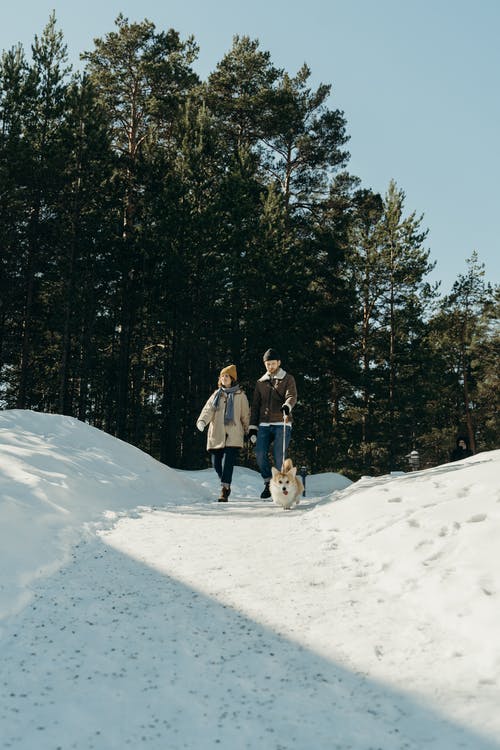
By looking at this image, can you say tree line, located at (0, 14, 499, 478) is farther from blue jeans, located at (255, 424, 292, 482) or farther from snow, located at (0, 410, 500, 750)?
snow, located at (0, 410, 500, 750)

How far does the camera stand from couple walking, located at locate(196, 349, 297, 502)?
30.6ft

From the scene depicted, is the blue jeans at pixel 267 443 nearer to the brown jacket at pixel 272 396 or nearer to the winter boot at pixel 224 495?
the brown jacket at pixel 272 396

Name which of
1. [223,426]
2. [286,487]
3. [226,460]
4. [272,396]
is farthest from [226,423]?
[286,487]

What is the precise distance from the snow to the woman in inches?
107

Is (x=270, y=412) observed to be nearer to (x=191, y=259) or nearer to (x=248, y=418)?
(x=248, y=418)

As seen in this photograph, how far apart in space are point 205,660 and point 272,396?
640cm

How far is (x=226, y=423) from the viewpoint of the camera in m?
9.35

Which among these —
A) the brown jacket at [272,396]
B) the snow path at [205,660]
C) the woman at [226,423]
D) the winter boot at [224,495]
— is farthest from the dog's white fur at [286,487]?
the snow path at [205,660]

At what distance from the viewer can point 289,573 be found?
4.59 metres

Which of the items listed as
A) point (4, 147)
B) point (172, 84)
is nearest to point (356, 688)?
point (4, 147)

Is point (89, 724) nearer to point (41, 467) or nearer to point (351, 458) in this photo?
point (41, 467)

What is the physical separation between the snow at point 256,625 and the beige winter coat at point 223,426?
2.79 m

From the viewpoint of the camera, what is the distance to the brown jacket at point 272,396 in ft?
31.0

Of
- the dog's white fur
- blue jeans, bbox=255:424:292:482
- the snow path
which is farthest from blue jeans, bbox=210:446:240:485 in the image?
the snow path
